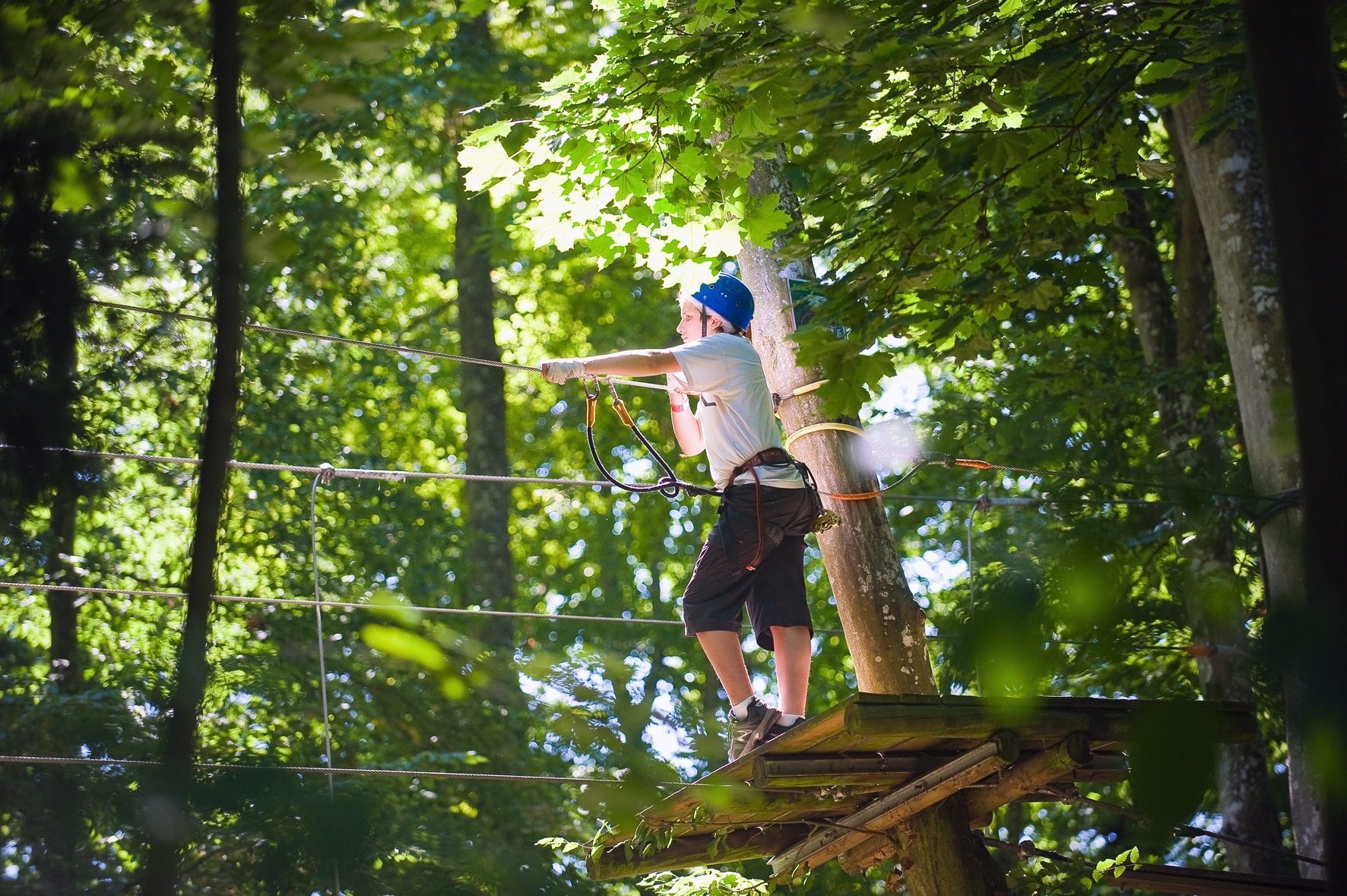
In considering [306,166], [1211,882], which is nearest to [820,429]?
[1211,882]

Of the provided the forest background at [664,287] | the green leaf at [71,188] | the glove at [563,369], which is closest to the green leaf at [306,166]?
the forest background at [664,287]

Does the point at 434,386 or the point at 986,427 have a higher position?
the point at 434,386

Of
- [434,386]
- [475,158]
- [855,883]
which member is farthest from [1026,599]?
[434,386]

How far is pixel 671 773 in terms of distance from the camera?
1.50m

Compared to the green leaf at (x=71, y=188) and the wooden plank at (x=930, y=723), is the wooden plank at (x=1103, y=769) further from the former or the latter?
the green leaf at (x=71, y=188)

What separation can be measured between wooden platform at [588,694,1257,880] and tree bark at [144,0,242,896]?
6.83ft

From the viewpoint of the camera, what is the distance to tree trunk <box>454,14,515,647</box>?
43.4 ft

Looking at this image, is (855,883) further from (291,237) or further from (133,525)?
(291,237)

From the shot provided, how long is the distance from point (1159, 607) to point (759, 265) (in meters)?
4.03

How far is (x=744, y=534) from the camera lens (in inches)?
179

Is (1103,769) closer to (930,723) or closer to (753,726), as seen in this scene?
(930,723)

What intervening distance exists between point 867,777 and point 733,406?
53.3 inches

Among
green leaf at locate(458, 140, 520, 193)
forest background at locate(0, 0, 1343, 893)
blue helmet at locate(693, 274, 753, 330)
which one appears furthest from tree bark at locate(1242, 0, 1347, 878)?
green leaf at locate(458, 140, 520, 193)

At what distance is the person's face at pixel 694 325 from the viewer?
4949mm
